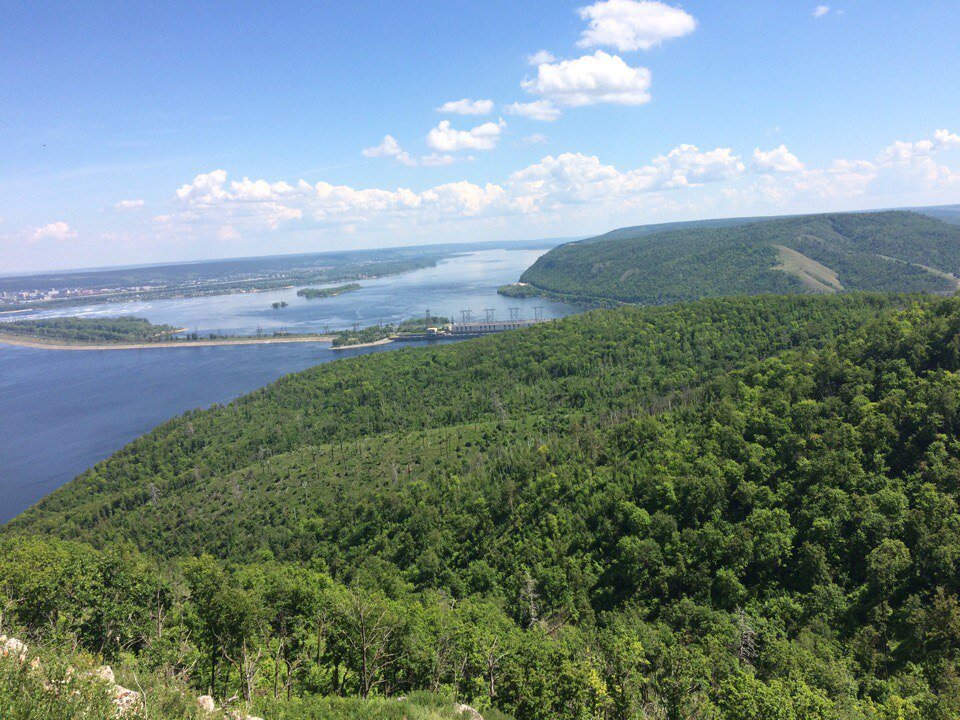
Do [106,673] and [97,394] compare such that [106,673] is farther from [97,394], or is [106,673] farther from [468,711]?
[97,394]

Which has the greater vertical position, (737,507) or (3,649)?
(3,649)

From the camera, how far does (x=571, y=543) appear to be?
151ft

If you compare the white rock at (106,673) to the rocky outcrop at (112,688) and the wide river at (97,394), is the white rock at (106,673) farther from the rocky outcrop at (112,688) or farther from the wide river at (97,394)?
the wide river at (97,394)

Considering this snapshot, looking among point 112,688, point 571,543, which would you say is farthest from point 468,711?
point 571,543

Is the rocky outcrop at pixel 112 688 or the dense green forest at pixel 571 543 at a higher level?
the rocky outcrop at pixel 112 688

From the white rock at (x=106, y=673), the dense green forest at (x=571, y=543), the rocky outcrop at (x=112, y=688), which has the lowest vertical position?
the dense green forest at (x=571, y=543)

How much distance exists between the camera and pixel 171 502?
7388cm

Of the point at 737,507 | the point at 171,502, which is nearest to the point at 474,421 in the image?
the point at 171,502

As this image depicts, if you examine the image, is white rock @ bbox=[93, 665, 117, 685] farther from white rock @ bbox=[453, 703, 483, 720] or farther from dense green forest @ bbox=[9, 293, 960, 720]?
white rock @ bbox=[453, 703, 483, 720]

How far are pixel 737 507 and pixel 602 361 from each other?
5987 cm

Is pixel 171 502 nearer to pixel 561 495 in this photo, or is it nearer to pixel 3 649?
pixel 561 495

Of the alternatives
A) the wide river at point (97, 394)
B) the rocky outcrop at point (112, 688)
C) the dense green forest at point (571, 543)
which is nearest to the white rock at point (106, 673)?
the rocky outcrop at point (112, 688)

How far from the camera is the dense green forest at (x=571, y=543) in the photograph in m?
24.5

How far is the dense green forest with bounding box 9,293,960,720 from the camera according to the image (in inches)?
964
